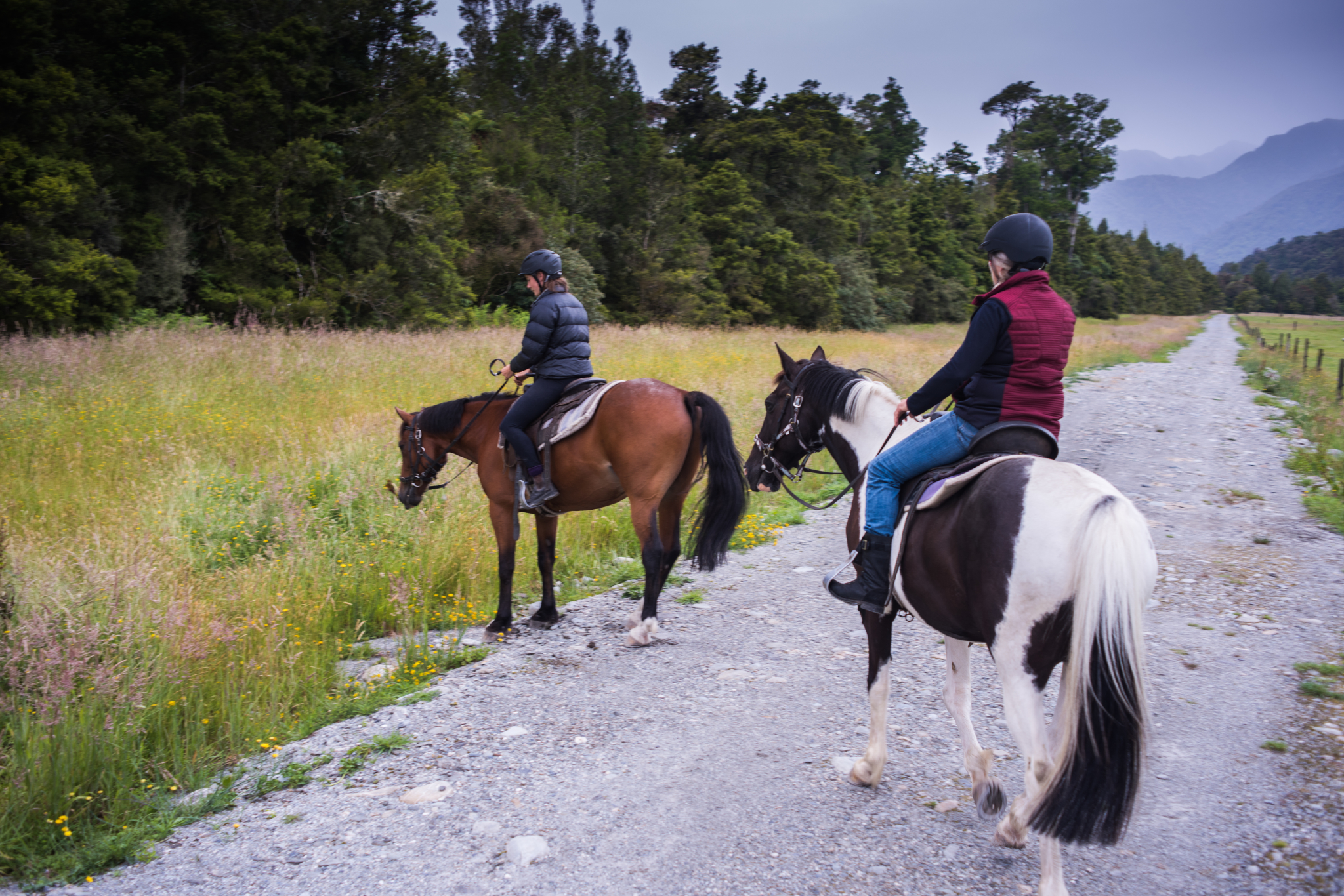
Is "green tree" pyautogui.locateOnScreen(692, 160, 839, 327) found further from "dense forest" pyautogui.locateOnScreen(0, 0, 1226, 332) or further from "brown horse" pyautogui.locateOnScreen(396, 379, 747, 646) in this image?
"brown horse" pyautogui.locateOnScreen(396, 379, 747, 646)

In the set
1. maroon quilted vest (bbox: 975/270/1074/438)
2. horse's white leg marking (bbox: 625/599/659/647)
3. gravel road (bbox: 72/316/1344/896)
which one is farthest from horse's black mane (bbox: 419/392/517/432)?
maroon quilted vest (bbox: 975/270/1074/438)

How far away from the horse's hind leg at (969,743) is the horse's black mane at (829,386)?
1.47 metres

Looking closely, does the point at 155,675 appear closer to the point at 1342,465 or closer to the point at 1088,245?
the point at 1342,465

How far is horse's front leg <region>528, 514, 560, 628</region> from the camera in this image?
5.78 m

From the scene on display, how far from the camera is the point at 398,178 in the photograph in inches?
925

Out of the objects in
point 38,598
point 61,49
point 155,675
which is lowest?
point 155,675

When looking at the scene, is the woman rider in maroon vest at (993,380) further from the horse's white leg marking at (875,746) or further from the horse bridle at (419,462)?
the horse bridle at (419,462)

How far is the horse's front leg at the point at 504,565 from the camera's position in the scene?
18.4ft

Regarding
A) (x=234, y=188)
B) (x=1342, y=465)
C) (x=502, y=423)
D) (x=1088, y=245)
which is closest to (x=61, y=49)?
(x=234, y=188)

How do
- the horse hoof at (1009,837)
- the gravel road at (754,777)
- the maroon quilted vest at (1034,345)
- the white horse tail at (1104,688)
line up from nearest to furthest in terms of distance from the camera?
1. the white horse tail at (1104,688)
2. the gravel road at (754,777)
3. the horse hoof at (1009,837)
4. the maroon quilted vest at (1034,345)

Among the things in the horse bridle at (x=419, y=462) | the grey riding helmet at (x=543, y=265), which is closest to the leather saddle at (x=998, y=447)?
the grey riding helmet at (x=543, y=265)

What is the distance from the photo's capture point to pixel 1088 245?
8031 cm

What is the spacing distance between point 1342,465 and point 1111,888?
10776mm

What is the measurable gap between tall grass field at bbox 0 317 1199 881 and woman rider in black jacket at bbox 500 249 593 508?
4.23 feet
